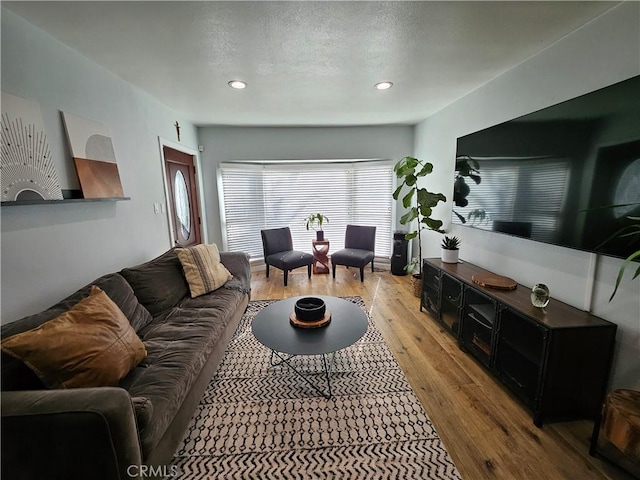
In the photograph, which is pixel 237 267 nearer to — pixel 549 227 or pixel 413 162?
pixel 413 162

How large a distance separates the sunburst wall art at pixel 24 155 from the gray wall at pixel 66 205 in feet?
0.25

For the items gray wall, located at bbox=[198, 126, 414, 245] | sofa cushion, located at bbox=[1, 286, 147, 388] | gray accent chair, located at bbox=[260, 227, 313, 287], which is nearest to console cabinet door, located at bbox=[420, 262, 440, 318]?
gray accent chair, located at bbox=[260, 227, 313, 287]

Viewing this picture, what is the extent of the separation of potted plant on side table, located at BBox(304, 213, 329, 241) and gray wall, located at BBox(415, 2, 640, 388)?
7.48ft

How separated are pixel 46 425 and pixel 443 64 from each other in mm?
3159

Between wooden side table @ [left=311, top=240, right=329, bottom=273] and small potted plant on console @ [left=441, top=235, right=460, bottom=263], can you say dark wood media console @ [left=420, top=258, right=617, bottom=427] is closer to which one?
small potted plant on console @ [left=441, top=235, right=460, bottom=263]

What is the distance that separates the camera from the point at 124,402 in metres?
1.04

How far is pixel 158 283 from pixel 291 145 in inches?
119

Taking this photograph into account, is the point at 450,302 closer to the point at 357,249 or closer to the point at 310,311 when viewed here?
the point at 310,311

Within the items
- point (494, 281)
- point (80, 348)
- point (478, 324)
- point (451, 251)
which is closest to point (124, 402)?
point (80, 348)

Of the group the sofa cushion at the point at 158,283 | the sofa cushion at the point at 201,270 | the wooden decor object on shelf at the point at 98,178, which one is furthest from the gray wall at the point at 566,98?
the wooden decor object on shelf at the point at 98,178

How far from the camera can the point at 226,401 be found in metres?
1.84

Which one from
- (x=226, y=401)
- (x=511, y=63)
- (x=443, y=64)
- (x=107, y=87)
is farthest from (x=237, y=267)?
(x=511, y=63)

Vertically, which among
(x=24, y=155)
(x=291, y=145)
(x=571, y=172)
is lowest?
(x=571, y=172)

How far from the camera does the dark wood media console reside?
1538 millimetres
